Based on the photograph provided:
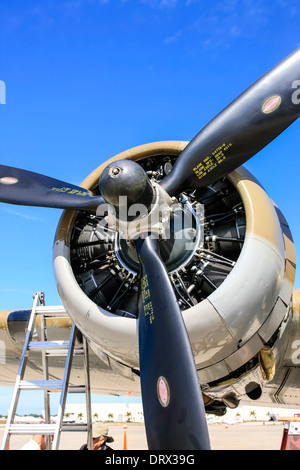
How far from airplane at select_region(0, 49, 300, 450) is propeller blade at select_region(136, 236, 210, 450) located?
15mm

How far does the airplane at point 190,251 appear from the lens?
161 inches

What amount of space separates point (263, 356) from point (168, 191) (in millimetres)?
2046

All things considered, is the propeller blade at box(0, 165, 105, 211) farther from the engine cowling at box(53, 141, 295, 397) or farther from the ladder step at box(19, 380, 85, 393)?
the ladder step at box(19, 380, 85, 393)

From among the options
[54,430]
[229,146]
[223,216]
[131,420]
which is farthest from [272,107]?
[131,420]

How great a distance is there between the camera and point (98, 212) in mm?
4820

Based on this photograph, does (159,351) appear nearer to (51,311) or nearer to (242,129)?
(242,129)

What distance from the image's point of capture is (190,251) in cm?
466

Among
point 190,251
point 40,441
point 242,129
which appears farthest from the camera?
point 40,441

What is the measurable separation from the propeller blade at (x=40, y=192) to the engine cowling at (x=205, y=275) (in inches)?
12.5

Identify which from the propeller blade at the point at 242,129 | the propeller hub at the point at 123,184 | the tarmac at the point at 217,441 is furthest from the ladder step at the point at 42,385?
the tarmac at the point at 217,441

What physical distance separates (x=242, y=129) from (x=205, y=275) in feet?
5.17

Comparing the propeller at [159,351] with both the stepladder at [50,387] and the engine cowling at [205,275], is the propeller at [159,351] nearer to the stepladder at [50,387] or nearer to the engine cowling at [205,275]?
the engine cowling at [205,275]

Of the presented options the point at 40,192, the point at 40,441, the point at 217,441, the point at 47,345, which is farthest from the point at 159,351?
the point at 217,441
